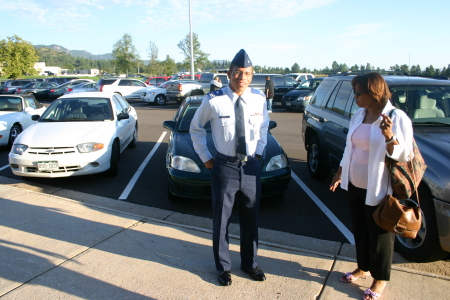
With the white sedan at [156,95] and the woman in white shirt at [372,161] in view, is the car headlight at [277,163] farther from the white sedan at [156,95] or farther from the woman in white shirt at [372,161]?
the white sedan at [156,95]

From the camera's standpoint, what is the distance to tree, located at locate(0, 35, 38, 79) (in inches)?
1550

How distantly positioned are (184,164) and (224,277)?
213 cm

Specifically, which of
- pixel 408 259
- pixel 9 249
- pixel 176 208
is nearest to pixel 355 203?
pixel 408 259

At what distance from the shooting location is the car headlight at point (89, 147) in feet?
20.3

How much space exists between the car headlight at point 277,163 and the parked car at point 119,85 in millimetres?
19455

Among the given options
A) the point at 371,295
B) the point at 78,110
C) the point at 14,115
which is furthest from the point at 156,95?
the point at 371,295

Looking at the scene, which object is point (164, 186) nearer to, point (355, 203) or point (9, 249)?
point (9, 249)

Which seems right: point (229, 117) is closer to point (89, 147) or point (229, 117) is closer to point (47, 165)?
point (89, 147)

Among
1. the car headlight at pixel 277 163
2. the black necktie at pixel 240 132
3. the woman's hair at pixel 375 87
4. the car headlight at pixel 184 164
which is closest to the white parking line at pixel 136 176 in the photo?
the car headlight at pixel 184 164

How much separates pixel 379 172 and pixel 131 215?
3.22 meters

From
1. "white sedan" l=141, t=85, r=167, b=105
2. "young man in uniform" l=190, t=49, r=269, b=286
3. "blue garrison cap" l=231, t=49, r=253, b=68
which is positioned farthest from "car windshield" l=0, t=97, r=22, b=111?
"white sedan" l=141, t=85, r=167, b=105

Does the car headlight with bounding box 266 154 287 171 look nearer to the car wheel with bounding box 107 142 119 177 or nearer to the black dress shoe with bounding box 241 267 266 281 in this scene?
the black dress shoe with bounding box 241 267 266 281

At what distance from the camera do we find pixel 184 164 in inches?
200

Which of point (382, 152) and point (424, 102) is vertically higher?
point (424, 102)
